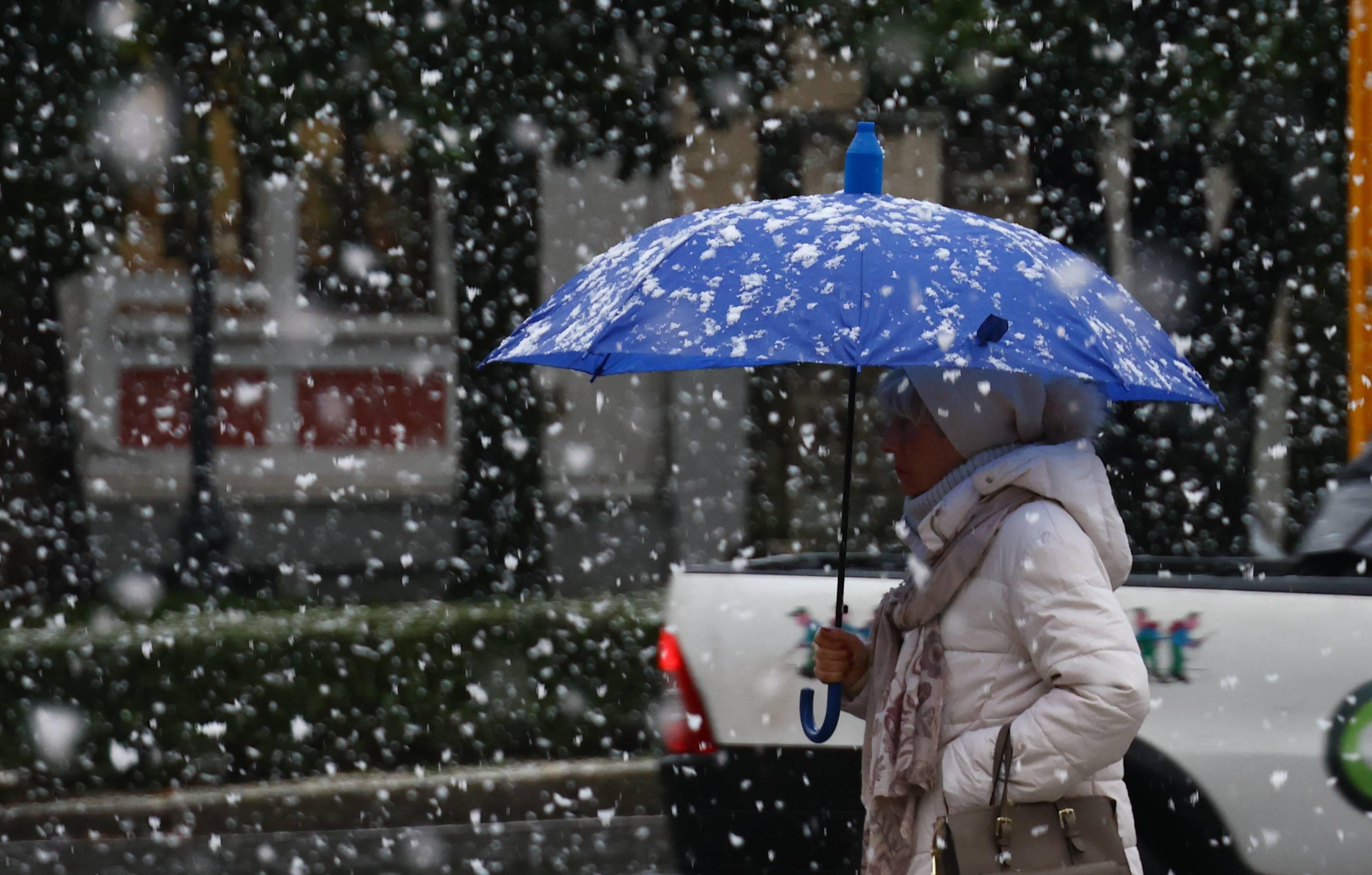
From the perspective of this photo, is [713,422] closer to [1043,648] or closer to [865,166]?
[865,166]

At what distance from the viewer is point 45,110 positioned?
33.4 ft

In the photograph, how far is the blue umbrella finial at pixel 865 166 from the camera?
10.7 ft

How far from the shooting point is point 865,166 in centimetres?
328

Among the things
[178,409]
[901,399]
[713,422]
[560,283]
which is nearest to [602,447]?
[713,422]

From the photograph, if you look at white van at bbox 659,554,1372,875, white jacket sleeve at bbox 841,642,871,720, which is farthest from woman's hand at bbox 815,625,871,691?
white van at bbox 659,554,1372,875

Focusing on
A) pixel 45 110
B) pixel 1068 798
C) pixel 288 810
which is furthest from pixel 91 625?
pixel 1068 798

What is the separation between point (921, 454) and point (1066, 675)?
1.59 feet

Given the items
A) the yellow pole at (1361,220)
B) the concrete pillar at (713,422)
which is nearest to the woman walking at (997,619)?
the yellow pole at (1361,220)

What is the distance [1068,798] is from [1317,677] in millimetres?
1698

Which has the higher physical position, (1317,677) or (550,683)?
(1317,677)

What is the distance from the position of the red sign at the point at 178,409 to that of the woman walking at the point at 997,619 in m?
11.9

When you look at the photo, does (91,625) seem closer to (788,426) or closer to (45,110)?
(45,110)

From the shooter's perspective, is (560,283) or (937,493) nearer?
(937,493)

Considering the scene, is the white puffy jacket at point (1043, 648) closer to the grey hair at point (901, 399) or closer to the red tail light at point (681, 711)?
the grey hair at point (901, 399)
